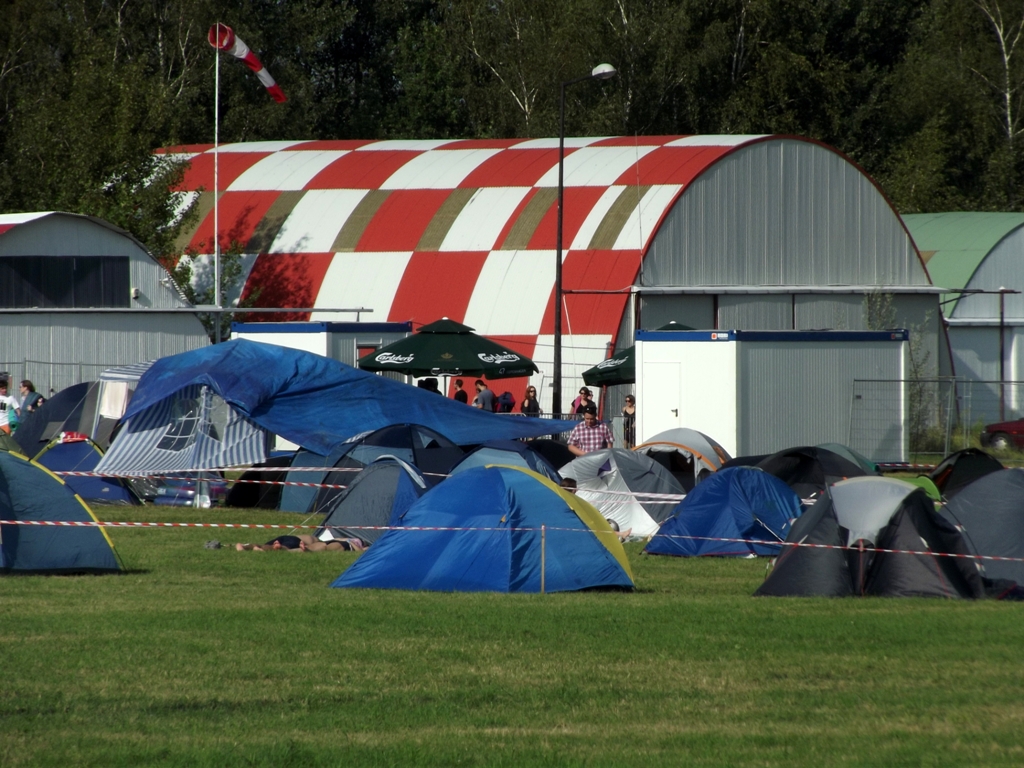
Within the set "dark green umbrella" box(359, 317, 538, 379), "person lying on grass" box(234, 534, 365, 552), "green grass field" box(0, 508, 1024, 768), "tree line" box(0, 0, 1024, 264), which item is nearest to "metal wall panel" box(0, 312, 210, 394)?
"dark green umbrella" box(359, 317, 538, 379)

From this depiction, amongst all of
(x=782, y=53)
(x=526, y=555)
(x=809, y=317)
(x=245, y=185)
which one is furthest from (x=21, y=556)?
(x=782, y=53)

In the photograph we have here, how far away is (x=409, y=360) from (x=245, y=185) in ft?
55.5

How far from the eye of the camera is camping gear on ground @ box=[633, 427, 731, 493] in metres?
23.3

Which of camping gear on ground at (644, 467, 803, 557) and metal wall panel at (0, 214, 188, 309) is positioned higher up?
metal wall panel at (0, 214, 188, 309)

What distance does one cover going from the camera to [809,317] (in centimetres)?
3891

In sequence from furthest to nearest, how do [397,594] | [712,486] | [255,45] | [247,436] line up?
[255,45]
[247,436]
[712,486]
[397,594]

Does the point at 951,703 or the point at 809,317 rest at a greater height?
the point at 809,317

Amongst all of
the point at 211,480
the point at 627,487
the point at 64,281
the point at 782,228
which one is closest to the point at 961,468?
the point at 627,487

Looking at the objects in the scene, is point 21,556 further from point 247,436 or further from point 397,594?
point 247,436

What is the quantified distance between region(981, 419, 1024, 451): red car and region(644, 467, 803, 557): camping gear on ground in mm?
19530

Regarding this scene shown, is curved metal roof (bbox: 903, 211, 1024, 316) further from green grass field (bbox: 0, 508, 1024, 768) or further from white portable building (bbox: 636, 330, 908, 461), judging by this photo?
green grass field (bbox: 0, 508, 1024, 768)

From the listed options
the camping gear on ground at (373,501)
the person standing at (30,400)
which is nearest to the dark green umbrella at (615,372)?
the person standing at (30,400)

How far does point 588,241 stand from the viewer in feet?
123

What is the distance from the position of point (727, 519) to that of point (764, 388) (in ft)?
33.2
